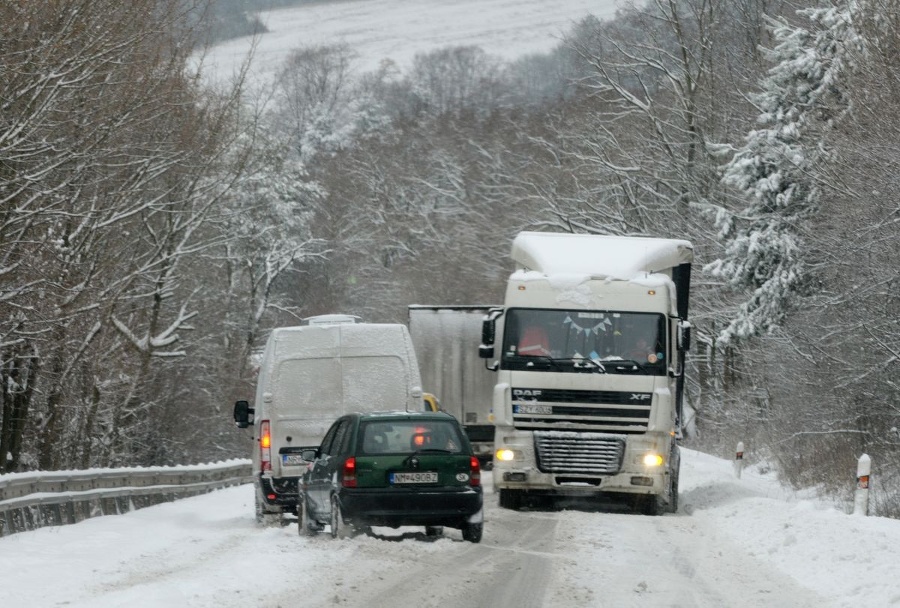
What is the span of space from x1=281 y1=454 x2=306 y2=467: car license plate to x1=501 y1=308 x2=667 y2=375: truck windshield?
121 inches

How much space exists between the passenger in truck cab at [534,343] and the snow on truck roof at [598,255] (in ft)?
2.73

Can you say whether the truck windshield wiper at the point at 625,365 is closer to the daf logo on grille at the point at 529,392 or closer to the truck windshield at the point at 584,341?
the truck windshield at the point at 584,341

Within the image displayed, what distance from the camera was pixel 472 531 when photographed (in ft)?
45.9

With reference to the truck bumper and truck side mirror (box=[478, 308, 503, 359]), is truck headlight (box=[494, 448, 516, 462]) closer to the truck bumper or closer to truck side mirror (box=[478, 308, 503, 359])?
the truck bumper

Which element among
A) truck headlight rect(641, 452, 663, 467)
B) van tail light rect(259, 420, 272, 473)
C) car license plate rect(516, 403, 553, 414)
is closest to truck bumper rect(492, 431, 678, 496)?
truck headlight rect(641, 452, 663, 467)

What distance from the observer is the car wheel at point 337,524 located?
45.1 feet

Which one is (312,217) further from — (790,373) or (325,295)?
(790,373)

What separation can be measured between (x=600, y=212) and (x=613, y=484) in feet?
96.8

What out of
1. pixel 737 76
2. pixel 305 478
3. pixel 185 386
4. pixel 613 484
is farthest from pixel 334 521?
pixel 737 76

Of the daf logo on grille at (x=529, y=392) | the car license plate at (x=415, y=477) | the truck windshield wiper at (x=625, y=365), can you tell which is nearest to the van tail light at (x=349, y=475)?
the car license plate at (x=415, y=477)

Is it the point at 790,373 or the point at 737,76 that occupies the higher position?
the point at 737,76

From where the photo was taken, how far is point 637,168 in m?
45.6

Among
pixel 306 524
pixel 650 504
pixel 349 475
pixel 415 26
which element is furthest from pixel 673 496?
pixel 415 26

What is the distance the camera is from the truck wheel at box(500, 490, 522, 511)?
62.9 feet
